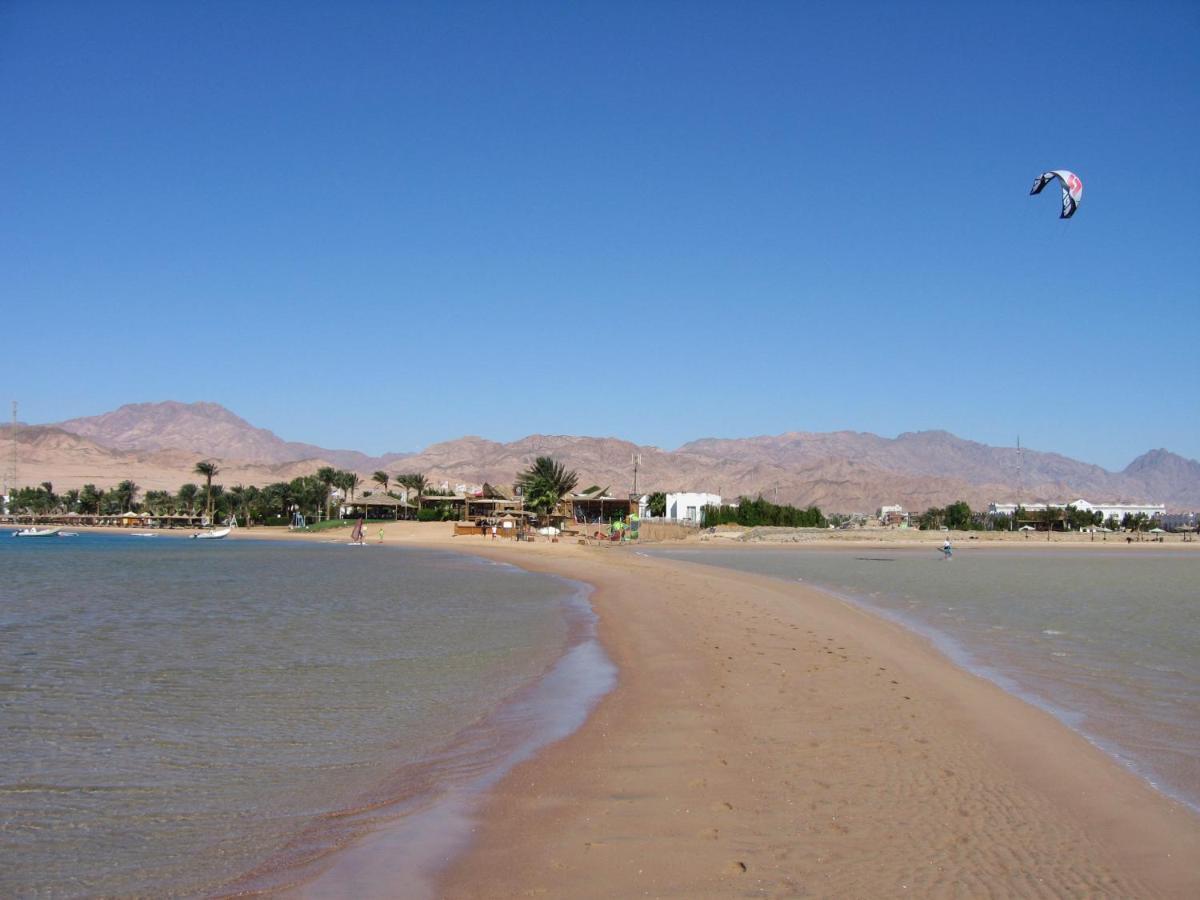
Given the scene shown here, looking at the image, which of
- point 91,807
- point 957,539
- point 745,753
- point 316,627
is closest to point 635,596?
point 316,627

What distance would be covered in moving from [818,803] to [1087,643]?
35.8 feet

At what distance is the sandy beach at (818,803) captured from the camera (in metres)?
4.78

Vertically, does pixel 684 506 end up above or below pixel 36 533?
above

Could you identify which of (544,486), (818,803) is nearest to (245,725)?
(818,803)

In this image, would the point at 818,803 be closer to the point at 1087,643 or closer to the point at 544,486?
the point at 1087,643

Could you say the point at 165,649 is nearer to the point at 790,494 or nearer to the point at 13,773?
the point at 13,773

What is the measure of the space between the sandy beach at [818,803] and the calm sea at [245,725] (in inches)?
23.3

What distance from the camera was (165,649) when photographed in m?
13.4

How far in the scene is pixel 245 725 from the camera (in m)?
8.62

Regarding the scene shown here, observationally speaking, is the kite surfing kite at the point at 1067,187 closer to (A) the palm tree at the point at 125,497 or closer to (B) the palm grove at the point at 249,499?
(B) the palm grove at the point at 249,499

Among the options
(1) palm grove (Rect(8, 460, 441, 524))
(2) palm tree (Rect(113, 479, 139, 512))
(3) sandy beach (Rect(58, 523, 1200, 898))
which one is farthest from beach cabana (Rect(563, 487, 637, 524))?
(3) sandy beach (Rect(58, 523, 1200, 898))

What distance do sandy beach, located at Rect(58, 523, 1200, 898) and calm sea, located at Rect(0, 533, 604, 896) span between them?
592 millimetres

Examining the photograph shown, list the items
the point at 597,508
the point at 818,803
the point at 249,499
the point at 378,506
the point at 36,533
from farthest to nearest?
the point at 249,499, the point at 378,506, the point at 597,508, the point at 36,533, the point at 818,803

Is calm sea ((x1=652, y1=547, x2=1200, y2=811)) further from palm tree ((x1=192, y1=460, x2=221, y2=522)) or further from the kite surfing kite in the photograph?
palm tree ((x1=192, y1=460, x2=221, y2=522))
